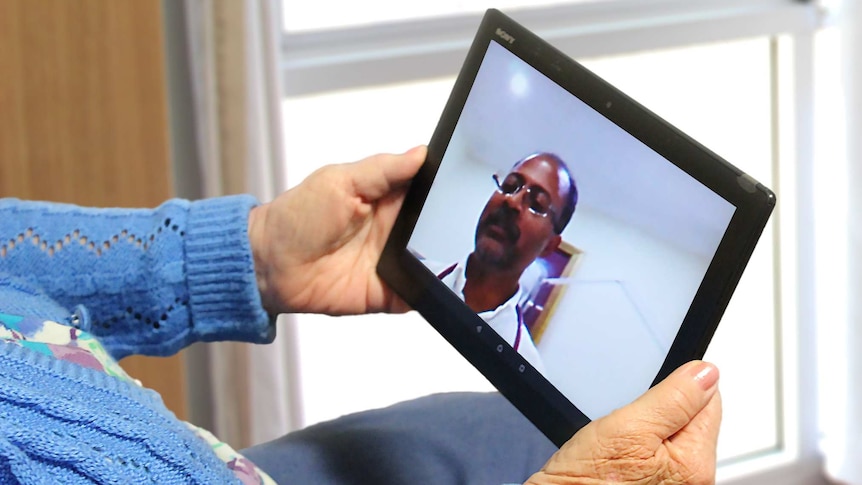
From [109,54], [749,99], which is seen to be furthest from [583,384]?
[749,99]

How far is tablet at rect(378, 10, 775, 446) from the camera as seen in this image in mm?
594

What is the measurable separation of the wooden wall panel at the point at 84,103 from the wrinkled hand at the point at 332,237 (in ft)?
1.13

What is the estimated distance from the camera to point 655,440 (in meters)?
0.58

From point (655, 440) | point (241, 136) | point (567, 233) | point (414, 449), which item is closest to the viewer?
point (655, 440)

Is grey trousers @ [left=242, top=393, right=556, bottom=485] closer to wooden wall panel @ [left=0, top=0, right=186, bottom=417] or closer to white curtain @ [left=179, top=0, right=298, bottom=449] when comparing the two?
wooden wall panel @ [left=0, top=0, right=186, bottom=417]

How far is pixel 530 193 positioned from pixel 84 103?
0.68 meters

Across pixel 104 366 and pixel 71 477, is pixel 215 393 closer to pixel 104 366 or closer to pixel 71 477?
pixel 104 366

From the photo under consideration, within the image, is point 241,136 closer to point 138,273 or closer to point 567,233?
point 138,273

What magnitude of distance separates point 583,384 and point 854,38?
1.21m

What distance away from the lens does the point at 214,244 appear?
0.85m

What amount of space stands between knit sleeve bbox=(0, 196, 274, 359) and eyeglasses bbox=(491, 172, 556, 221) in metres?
0.26

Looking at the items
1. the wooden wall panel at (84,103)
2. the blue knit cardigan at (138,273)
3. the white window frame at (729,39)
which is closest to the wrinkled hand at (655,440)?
the blue knit cardigan at (138,273)

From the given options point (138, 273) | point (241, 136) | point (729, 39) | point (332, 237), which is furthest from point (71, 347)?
point (729, 39)

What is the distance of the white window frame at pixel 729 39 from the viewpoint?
1581 millimetres
